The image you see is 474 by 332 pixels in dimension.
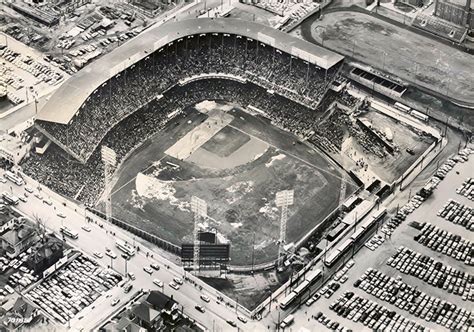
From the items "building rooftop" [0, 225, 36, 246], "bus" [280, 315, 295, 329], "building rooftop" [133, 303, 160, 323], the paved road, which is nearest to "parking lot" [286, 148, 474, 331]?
"bus" [280, 315, 295, 329]

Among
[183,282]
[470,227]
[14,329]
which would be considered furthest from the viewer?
[470,227]

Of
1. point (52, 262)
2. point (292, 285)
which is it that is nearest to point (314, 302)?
point (292, 285)

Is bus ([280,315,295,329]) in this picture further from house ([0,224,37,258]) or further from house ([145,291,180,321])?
house ([0,224,37,258])

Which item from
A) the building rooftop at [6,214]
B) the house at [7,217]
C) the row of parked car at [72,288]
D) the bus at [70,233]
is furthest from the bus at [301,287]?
the building rooftop at [6,214]

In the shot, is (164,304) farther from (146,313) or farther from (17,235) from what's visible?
(17,235)

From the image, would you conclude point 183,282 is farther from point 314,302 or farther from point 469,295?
point 469,295

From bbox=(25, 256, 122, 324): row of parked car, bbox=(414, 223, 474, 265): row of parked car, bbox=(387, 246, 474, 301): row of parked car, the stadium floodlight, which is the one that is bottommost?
bbox=(25, 256, 122, 324): row of parked car

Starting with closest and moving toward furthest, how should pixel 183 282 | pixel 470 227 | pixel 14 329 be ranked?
pixel 14 329 < pixel 183 282 < pixel 470 227
